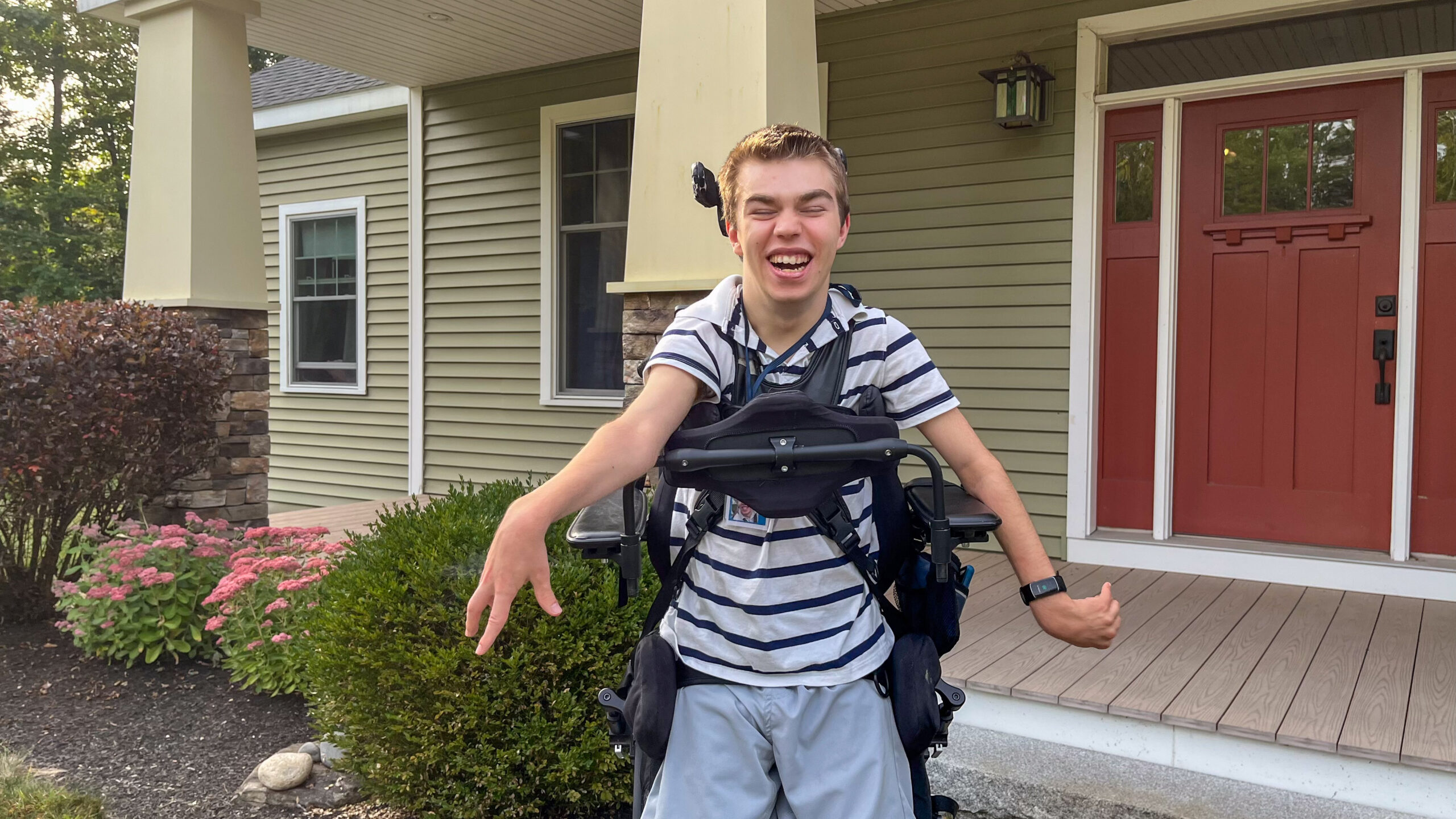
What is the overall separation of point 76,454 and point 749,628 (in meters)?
4.23

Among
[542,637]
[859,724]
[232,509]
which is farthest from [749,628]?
[232,509]

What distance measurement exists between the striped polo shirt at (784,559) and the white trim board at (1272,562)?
11.5 ft

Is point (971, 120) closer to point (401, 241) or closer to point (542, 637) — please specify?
point (542, 637)

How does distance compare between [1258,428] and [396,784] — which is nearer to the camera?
[396,784]

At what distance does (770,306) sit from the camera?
1397 mm

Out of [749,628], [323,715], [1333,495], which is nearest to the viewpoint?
[749,628]

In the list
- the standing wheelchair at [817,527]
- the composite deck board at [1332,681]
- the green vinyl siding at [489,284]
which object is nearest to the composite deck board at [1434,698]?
the composite deck board at [1332,681]

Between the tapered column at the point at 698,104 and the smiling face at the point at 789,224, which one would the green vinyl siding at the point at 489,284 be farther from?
the smiling face at the point at 789,224

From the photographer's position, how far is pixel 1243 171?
4422 mm

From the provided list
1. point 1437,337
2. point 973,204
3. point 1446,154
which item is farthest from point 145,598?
point 1446,154

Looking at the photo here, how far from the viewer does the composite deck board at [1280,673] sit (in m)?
2.59

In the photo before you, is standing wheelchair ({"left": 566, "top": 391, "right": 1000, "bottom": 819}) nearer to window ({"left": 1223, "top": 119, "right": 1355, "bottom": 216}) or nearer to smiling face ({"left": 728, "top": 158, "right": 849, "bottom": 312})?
smiling face ({"left": 728, "top": 158, "right": 849, "bottom": 312})

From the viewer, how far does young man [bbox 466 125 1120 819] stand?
133cm

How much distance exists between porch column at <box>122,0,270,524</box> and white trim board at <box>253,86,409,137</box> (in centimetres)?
213
